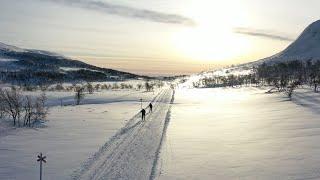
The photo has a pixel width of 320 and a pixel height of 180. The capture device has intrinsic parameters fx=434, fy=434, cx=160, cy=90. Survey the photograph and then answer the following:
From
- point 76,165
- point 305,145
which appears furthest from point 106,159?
point 305,145

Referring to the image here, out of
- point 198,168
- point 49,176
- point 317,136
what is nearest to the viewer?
point 49,176

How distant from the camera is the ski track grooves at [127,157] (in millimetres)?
22544

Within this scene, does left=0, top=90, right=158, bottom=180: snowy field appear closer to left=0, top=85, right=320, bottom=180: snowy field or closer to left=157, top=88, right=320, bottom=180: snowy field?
left=0, top=85, right=320, bottom=180: snowy field

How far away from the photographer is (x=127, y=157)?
88.3 ft

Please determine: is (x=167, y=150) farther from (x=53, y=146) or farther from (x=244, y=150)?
(x=53, y=146)

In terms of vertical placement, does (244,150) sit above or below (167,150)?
above

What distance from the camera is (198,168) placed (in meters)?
24.7

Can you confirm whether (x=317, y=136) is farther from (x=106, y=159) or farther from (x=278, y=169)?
(x=106, y=159)

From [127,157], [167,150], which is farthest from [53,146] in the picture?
[167,150]

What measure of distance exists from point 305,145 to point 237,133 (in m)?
9.71

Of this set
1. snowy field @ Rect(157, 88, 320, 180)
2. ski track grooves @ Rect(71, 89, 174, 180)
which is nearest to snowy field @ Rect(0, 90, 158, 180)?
ski track grooves @ Rect(71, 89, 174, 180)

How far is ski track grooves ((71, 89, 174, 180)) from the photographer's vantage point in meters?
22.5

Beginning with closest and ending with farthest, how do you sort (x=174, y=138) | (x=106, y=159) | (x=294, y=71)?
(x=106, y=159) → (x=174, y=138) → (x=294, y=71)

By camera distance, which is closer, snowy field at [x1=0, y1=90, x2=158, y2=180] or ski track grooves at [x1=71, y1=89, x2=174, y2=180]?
ski track grooves at [x1=71, y1=89, x2=174, y2=180]
